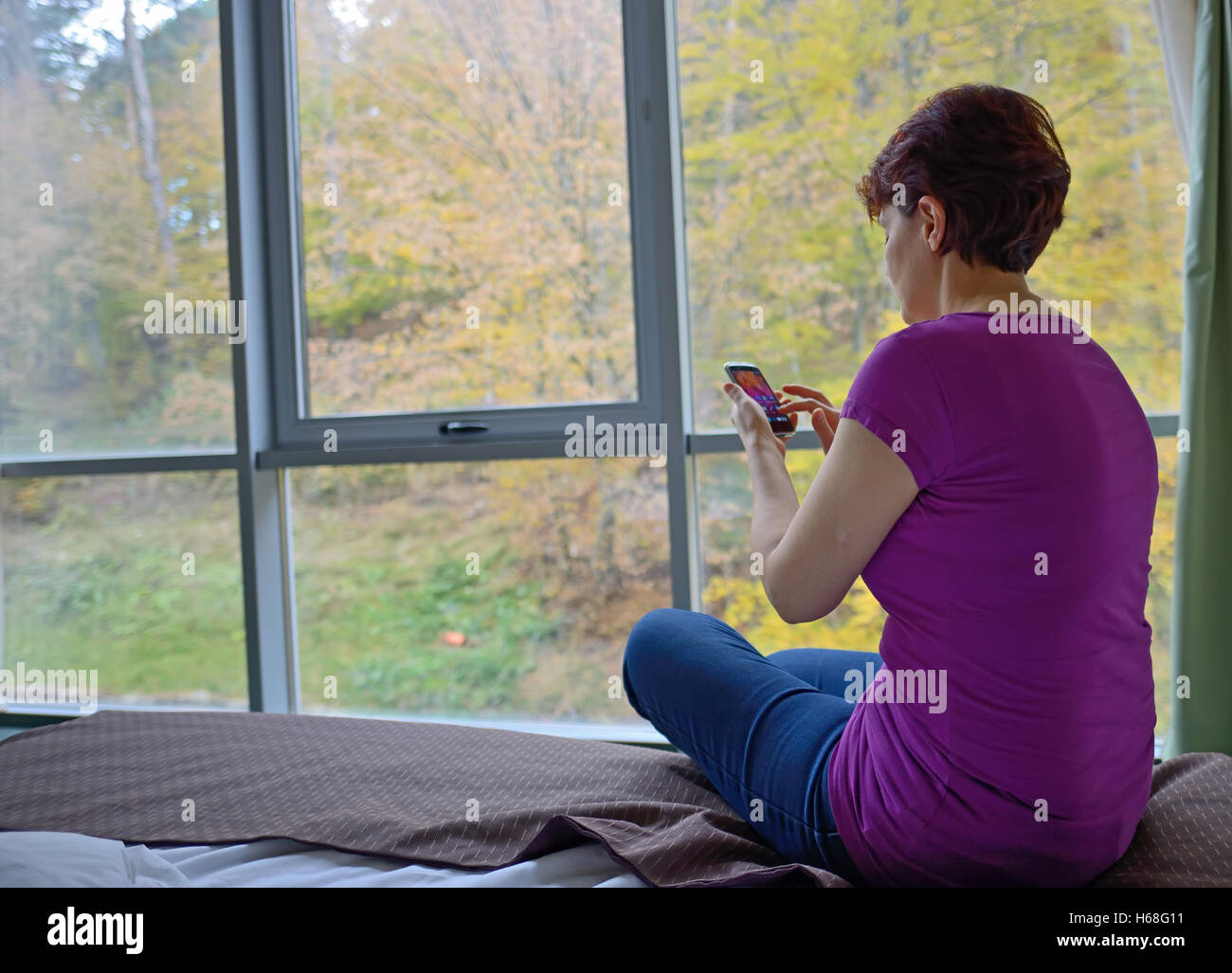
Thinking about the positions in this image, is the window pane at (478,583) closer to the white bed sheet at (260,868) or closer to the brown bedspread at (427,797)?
the brown bedspread at (427,797)

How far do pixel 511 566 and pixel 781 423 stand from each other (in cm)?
121

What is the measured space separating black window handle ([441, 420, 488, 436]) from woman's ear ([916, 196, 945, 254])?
1.53m

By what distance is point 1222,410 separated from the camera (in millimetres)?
1762

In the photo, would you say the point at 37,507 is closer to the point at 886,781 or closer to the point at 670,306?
the point at 670,306

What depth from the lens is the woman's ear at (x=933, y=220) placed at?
0.99 metres

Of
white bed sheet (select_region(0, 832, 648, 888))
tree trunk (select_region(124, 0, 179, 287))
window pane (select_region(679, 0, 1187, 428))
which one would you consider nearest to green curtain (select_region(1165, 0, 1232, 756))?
window pane (select_region(679, 0, 1187, 428))

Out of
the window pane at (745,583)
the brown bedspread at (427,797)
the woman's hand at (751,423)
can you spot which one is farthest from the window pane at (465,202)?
the brown bedspread at (427,797)

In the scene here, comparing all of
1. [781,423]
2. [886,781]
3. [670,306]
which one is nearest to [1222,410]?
[781,423]

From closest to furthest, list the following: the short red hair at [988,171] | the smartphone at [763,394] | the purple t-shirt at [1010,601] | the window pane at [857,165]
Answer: the purple t-shirt at [1010,601], the short red hair at [988,171], the smartphone at [763,394], the window pane at [857,165]

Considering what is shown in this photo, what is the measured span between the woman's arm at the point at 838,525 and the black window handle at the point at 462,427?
56.2 inches

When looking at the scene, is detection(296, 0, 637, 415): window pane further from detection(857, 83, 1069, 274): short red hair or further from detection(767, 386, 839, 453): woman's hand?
detection(857, 83, 1069, 274): short red hair

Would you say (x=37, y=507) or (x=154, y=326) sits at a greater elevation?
(x=154, y=326)

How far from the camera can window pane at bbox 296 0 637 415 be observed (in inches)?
89.7
